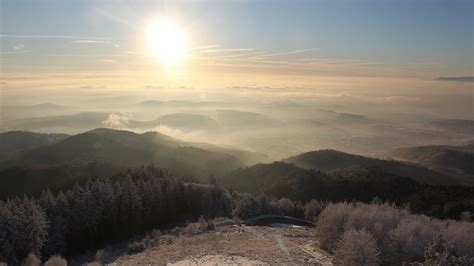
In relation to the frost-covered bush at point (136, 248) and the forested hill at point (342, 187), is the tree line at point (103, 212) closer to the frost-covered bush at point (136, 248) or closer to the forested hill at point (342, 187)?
the frost-covered bush at point (136, 248)

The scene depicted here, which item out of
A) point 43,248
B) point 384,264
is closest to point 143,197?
point 43,248

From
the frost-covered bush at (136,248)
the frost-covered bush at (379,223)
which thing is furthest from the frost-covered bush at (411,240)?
the frost-covered bush at (136,248)

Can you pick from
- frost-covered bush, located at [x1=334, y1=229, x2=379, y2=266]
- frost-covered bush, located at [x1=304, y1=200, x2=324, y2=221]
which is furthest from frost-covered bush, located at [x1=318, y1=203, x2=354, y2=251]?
frost-covered bush, located at [x1=304, y1=200, x2=324, y2=221]

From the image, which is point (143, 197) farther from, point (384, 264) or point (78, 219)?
point (384, 264)

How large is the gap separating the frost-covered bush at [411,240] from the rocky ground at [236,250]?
6.90 metres

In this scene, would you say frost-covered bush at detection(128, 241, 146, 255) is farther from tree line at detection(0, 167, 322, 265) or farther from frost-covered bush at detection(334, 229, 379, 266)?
frost-covered bush at detection(334, 229, 379, 266)

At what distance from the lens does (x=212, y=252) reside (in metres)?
37.4

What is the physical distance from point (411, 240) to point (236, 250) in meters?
17.1

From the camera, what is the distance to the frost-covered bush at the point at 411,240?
1209 inches

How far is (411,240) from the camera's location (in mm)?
30734

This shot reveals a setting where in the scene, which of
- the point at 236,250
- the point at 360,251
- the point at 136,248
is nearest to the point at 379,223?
the point at 360,251

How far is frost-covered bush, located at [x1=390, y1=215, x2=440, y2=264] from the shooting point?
30703 mm

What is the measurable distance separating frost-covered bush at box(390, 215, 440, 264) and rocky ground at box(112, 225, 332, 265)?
6.90 m

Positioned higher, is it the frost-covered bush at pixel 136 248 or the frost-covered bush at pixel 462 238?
the frost-covered bush at pixel 462 238
